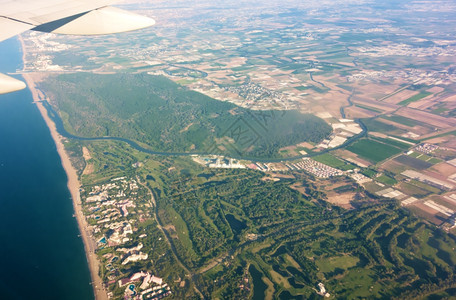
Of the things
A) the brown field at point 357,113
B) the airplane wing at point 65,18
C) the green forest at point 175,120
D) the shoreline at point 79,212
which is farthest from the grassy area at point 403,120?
the airplane wing at point 65,18

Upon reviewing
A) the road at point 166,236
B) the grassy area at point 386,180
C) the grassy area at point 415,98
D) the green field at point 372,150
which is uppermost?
the grassy area at point 415,98

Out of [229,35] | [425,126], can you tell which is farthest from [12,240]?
[229,35]

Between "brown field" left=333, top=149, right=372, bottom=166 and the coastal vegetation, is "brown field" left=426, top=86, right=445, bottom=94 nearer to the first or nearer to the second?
"brown field" left=333, top=149, right=372, bottom=166

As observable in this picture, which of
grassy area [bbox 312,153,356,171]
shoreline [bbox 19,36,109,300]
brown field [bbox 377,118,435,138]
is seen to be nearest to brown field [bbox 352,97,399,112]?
brown field [bbox 377,118,435,138]

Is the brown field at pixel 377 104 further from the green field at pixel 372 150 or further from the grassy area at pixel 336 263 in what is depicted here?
the grassy area at pixel 336 263

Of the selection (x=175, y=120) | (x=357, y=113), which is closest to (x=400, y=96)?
(x=357, y=113)

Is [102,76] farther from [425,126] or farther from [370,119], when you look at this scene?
[425,126]
